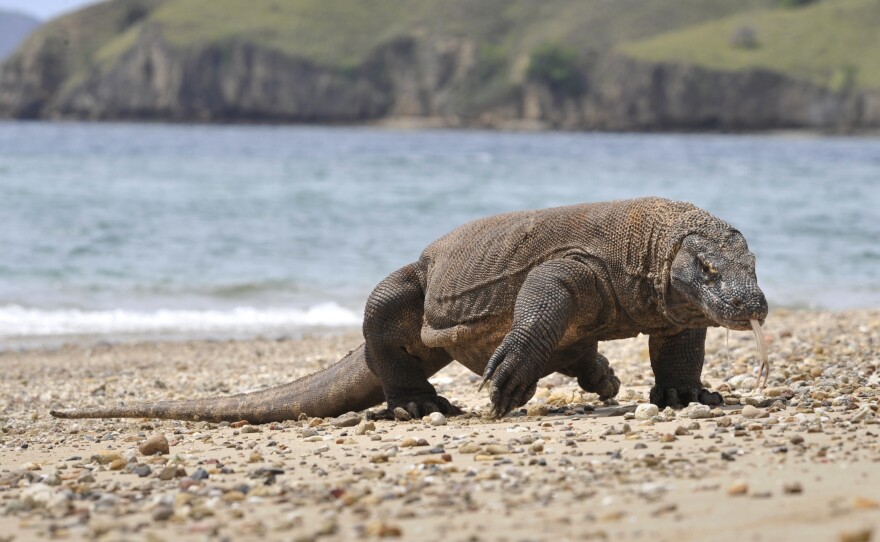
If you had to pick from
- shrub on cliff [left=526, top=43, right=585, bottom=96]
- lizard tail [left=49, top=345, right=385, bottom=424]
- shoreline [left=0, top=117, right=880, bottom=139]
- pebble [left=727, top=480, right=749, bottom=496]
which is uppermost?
shrub on cliff [left=526, top=43, right=585, bottom=96]

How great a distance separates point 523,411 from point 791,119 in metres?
140

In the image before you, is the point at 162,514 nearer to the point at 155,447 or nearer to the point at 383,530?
the point at 383,530

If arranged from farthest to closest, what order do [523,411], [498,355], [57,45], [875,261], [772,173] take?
1. [57,45]
2. [772,173]
3. [875,261]
4. [523,411]
5. [498,355]

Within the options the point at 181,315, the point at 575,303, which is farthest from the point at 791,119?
the point at 575,303

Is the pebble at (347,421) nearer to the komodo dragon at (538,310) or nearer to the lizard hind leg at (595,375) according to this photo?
the komodo dragon at (538,310)

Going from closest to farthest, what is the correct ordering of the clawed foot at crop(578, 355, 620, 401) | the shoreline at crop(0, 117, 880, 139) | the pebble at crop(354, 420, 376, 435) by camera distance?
1. the pebble at crop(354, 420, 376, 435)
2. the clawed foot at crop(578, 355, 620, 401)
3. the shoreline at crop(0, 117, 880, 139)

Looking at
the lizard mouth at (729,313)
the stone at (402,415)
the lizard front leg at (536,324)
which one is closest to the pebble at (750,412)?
the lizard mouth at (729,313)

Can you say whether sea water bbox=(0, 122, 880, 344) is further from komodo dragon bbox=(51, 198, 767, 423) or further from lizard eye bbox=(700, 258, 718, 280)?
lizard eye bbox=(700, 258, 718, 280)

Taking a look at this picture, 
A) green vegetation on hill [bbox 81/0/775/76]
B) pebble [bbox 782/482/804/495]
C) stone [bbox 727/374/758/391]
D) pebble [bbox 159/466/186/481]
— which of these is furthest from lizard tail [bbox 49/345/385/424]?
green vegetation on hill [bbox 81/0/775/76]

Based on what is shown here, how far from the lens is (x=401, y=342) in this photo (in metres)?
8.93

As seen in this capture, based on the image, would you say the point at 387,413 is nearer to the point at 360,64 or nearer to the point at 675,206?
the point at 675,206

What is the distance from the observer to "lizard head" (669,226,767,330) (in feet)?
23.7

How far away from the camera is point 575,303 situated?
789 centimetres

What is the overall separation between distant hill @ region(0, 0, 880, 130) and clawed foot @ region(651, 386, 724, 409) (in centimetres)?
13815
